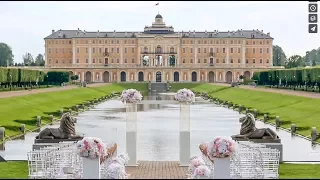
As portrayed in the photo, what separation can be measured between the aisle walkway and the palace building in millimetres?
120082

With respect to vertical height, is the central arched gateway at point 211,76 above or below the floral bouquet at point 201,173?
above

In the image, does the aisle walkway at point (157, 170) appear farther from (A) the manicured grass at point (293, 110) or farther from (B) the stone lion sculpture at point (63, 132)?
(A) the manicured grass at point (293, 110)

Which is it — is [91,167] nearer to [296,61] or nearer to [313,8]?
[313,8]

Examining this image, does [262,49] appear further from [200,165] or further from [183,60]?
[200,165]

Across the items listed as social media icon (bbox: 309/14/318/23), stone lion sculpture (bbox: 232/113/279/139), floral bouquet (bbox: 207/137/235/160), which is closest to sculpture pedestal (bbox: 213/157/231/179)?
floral bouquet (bbox: 207/137/235/160)

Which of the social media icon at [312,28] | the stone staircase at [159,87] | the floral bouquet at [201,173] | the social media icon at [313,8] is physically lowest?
→ the stone staircase at [159,87]

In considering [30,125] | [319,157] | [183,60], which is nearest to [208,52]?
[183,60]

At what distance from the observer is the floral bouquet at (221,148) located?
11.4 m

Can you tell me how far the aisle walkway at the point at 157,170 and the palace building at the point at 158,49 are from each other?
394ft

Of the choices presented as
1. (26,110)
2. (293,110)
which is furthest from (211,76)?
(26,110)

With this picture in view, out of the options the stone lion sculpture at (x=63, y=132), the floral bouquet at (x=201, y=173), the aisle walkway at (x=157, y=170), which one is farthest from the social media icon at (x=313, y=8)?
the floral bouquet at (x=201, y=173)

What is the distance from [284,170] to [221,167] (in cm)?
497

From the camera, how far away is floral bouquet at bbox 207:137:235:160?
11430 millimetres

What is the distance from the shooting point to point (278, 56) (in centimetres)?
17000
